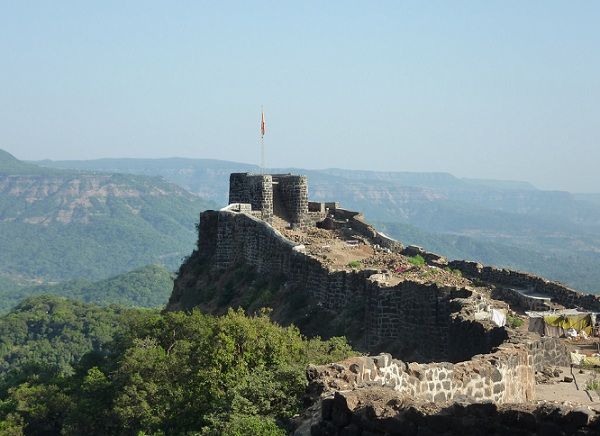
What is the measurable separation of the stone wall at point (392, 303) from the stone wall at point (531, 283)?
12.8 ft

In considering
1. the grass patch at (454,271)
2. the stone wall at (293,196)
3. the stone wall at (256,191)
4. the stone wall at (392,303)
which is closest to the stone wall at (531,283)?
the grass patch at (454,271)

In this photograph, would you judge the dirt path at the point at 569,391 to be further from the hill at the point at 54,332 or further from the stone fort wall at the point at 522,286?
the hill at the point at 54,332

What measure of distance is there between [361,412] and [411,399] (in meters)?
0.57

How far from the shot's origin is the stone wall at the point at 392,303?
2342 centimetres

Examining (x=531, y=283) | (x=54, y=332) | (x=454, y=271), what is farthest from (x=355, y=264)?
(x=54, y=332)

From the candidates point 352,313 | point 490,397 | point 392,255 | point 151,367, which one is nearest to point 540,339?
point 490,397

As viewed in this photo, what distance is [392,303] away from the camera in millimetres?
28281

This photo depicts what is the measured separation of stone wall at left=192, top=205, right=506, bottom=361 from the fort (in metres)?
0.04

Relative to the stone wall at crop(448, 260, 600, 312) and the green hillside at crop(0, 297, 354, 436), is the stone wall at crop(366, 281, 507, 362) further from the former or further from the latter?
the stone wall at crop(448, 260, 600, 312)

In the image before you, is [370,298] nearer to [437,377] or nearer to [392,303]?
[392,303]

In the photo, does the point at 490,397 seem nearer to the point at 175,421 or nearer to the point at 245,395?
the point at 245,395

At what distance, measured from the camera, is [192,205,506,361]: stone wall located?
2342 centimetres

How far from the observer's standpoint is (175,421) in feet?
74.2

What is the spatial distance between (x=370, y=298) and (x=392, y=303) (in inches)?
40.5
